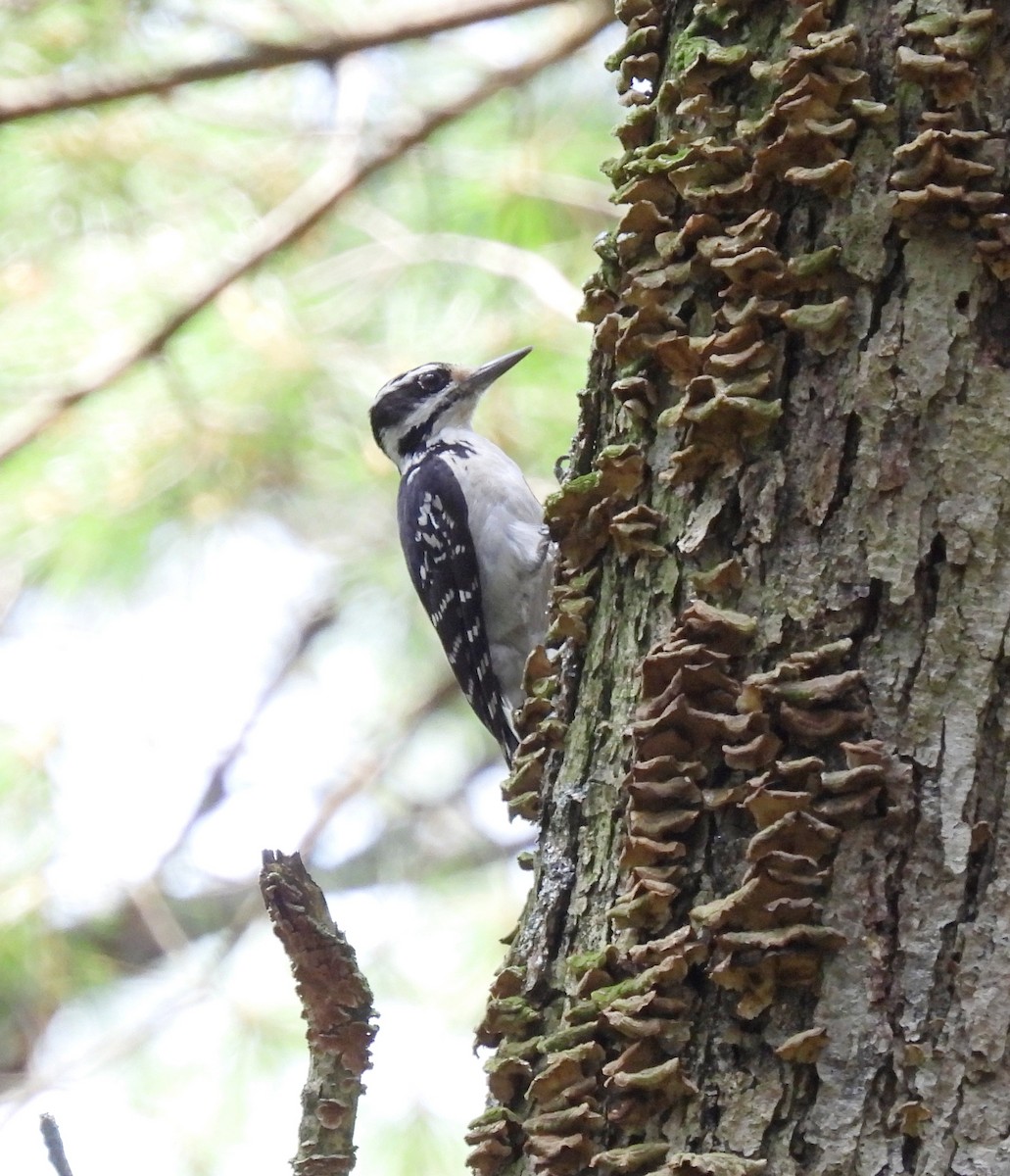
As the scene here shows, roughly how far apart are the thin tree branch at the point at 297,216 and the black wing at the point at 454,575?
0.78m

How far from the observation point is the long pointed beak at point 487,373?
4262 millimetres

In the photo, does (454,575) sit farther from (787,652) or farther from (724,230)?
(787,652)

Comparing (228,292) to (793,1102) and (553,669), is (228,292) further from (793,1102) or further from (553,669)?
(793,1102)

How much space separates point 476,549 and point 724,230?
8.43 feet

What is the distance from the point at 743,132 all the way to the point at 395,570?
3.36m

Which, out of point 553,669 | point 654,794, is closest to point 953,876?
point 654,794

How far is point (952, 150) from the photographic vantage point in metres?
1.64

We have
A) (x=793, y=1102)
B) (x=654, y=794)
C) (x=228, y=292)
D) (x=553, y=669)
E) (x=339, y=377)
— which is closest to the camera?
(x=793, y=1102)

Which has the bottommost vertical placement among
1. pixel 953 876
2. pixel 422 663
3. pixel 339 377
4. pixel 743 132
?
pixel 953 876

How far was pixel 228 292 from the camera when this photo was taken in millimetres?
4242

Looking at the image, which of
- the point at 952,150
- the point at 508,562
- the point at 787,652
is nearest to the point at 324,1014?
the point at 787,652

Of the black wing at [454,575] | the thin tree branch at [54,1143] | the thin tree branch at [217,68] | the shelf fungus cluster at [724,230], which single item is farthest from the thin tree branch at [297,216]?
the thin tree branch at [54,1143]

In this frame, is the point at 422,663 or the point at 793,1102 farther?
the point at 422,663

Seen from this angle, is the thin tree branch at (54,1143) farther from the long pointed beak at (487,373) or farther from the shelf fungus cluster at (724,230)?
the long pointed beak at (487,373)
